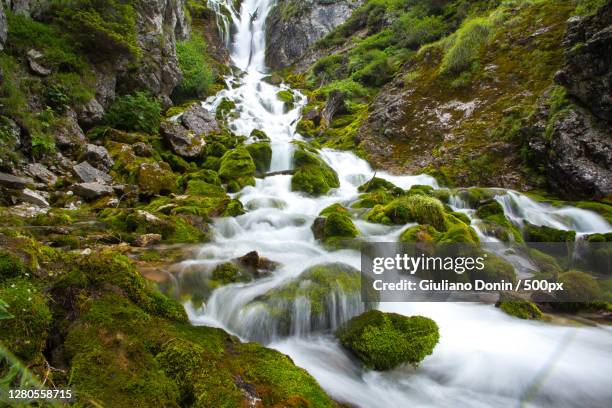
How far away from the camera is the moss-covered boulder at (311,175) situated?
11969mm

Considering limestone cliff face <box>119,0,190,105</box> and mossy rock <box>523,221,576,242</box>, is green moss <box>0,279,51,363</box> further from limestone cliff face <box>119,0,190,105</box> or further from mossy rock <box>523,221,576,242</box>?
limestone cliff face <box>119,0,190,105</box>

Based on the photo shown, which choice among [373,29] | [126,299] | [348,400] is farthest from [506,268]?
[373,29]

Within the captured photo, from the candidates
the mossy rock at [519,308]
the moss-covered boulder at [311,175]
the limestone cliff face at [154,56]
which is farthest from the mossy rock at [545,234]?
the limestone cliff face at [154,56]

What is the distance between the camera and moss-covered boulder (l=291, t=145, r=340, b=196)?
471 inches

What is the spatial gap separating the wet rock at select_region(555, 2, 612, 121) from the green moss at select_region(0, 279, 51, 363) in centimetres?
1299

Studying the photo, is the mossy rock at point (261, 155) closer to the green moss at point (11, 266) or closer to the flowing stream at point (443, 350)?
the flowing stream at point (443, 350)

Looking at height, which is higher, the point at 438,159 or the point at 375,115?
the point at 375,115

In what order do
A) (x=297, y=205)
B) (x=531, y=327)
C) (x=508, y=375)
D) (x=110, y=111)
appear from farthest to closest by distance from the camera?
(x=110, y=111) → (x=297, y=205) → (x=531, y=327) → (x=508, y=375)

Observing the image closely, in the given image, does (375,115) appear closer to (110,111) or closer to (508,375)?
(110,111)

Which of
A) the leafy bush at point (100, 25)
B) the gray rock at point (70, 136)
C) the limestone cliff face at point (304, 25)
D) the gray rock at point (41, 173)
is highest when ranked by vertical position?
the limestone cliff face at point (304, 25)

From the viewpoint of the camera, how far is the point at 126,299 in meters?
2.80

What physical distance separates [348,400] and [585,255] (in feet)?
23.1

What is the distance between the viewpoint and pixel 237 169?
12.3 m

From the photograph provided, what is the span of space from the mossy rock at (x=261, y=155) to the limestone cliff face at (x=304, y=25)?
27.2 m
